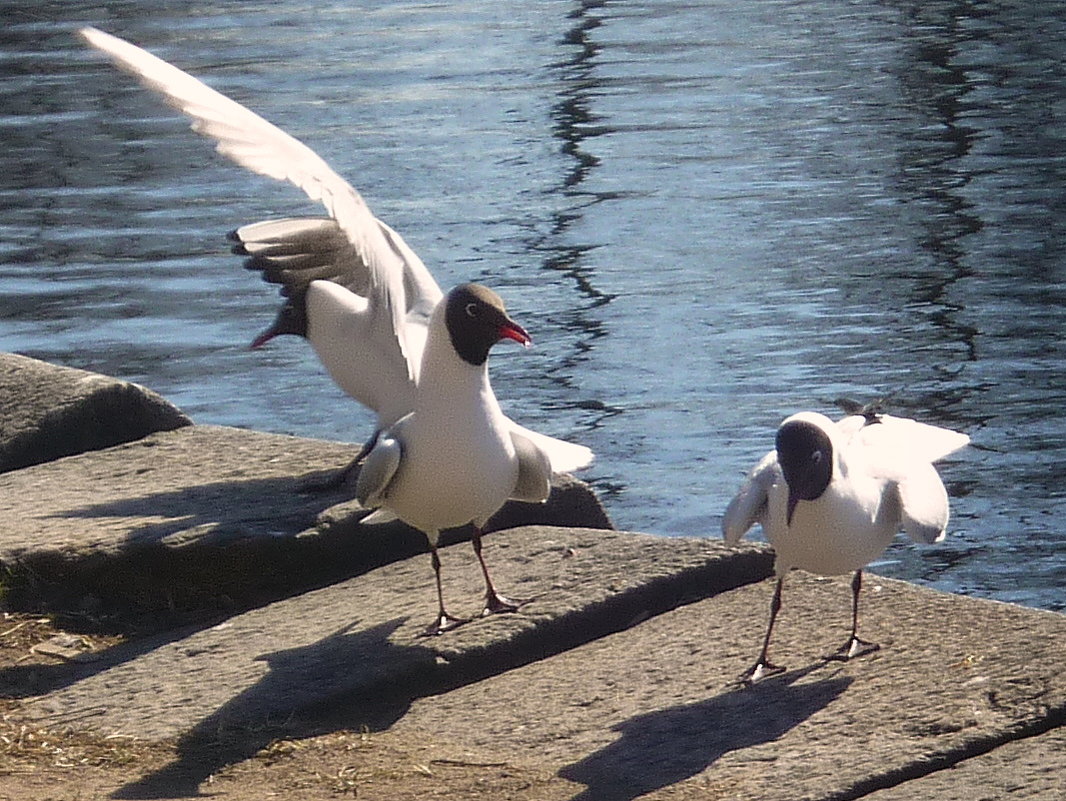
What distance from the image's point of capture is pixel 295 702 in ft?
14.5

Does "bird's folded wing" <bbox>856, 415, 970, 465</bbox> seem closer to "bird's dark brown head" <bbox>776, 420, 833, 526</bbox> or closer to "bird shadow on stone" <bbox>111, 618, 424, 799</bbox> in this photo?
"bird's dark brown head" <bbox>776, 420, 833, 526</bbox>

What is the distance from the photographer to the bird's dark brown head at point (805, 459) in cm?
439

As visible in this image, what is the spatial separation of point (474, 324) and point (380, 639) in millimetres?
824

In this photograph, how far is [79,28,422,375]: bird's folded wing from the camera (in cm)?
505

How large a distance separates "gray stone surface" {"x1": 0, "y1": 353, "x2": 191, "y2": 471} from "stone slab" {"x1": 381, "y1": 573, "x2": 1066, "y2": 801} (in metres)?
2.12

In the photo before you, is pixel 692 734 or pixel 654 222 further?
pixel 654 222

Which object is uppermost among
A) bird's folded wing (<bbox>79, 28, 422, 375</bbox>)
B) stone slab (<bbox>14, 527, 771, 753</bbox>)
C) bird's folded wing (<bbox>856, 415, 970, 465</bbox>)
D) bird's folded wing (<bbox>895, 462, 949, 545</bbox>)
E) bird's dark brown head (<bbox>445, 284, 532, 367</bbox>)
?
bird's folded wing (<bbox>79, 28, 422, 375</bbox>)

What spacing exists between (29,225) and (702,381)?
609 centimetres

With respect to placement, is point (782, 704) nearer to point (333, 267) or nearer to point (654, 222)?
point (333, 267)

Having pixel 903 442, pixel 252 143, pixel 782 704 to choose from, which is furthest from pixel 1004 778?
pixel 252 143

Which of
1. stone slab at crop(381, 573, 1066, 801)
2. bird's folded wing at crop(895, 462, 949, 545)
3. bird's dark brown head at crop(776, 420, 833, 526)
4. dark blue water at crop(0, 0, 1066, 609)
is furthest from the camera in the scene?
dark blue water at crop(0, 0, 1066, 609)

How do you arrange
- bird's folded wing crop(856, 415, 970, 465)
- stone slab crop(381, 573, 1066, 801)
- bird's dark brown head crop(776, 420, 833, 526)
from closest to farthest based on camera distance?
stone slab crop(381, 573, 1066, 801) → bird's dark brown head crop(776, 420, 833, 526) → bird's folded wing crop(856, 415, 970, 465)

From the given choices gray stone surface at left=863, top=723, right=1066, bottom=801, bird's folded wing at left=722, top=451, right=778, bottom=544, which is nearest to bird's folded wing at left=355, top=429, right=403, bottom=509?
bird's folded wing at left=722, top=451, right=778, bottom=544

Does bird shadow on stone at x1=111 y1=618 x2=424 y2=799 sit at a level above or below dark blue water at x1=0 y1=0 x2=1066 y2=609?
above
